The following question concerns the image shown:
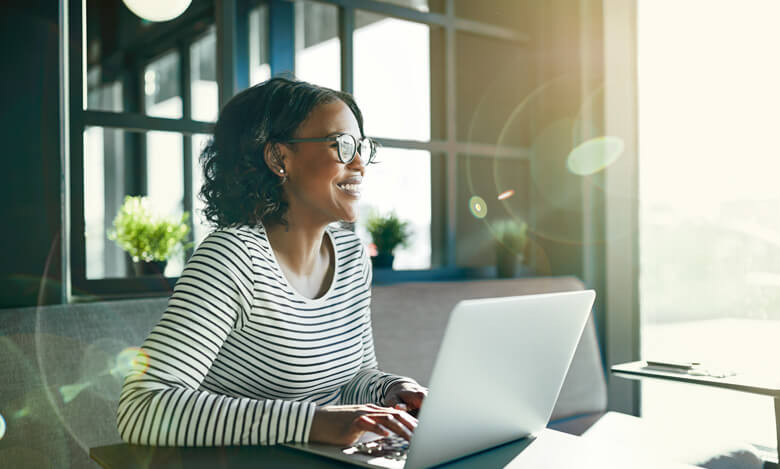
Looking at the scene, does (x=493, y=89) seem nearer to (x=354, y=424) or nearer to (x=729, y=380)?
(x=729, y=380)

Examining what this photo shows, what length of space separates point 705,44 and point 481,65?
3.43 feet

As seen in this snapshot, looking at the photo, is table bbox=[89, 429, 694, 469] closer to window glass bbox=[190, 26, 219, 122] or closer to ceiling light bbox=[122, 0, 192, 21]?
ceiling light bbox=[122, 0, 192, 21]

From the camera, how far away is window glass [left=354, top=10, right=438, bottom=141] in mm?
3156

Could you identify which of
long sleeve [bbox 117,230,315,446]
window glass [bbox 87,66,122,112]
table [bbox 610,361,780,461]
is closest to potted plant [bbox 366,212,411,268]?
table [bbox 610,361,780,461]

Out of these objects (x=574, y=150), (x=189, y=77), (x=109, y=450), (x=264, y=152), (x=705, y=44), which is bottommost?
(x=109, y=450)

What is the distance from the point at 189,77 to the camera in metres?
4.90

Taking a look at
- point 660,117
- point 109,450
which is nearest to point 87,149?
point 109,450

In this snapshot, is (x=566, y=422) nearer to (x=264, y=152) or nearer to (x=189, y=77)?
(x=264, y=152)

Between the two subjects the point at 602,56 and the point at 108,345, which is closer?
the point at 108,345

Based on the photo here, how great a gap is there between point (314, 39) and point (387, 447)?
3.54 m

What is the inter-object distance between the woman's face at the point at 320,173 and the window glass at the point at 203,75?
3.51 metres

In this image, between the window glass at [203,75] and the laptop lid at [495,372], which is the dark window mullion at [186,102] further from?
the laptop lid at [495,372]

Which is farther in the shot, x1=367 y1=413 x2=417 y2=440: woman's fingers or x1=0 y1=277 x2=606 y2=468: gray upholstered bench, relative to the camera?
x1=0 y1=277 x2=606 y2=468: gray upholstered bench

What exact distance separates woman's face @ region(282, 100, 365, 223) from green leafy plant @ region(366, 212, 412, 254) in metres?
1.16
